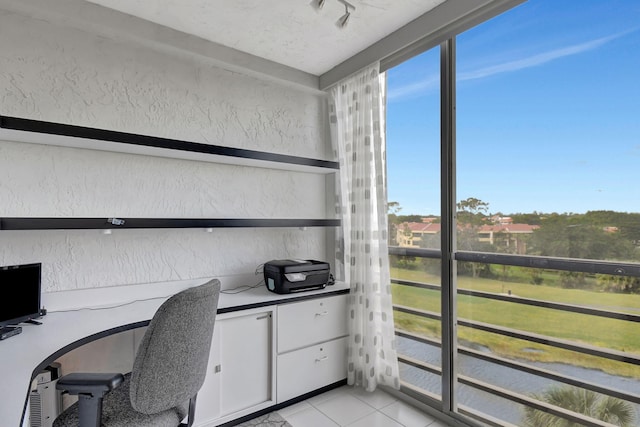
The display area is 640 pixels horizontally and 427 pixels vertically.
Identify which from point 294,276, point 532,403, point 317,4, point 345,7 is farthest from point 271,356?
point 345,7

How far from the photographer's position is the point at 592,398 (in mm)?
1653

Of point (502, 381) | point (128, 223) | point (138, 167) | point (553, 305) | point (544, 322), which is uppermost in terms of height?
point (138, 167)

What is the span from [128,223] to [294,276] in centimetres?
113

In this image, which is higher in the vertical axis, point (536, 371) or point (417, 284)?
point (417, 284)

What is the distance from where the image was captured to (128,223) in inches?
76.9

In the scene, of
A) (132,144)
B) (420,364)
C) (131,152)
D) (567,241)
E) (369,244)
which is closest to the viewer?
(567,241)

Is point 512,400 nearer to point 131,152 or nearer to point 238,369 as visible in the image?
point 238,369

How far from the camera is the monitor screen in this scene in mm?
1633

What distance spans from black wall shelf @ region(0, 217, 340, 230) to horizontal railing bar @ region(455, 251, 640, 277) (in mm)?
1238

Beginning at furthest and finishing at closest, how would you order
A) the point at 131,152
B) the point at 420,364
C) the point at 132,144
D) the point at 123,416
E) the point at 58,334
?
the point at 420,364
the point at 131,152
the point at 132,144
the point at 58,334
the point at 123,416

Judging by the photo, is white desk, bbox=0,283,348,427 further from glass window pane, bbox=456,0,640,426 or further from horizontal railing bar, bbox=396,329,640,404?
glass window pane, bbox=456,0,640,426

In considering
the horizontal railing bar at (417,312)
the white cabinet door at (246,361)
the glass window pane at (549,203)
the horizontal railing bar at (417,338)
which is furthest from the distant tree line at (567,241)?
the white cabinet door at (246,361)

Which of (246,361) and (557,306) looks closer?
(557,306)

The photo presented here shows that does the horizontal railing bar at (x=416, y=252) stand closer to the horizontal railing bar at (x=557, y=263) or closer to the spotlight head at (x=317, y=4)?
the horizontal railing bar at (x=557, y=263)
